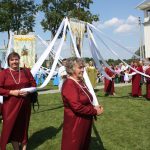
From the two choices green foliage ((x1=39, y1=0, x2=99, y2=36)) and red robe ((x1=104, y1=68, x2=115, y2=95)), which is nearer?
red robe ((x1=104, y1=68, x2=115, y2=95))

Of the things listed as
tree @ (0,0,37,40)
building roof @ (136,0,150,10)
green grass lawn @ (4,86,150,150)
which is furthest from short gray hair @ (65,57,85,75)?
building roof @ (136,0,150,10)

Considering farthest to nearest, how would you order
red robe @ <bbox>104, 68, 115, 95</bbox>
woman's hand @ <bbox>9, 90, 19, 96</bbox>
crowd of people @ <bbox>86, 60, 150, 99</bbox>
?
red robe @ <bbox>104, 68, 115, 95</bbox> < crowd of people @ <bbox>86, 60, 150, 99</bbox> < woman's hand @ <bbox>9, 90, 19, 96</bbox>

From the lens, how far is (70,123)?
470 cm

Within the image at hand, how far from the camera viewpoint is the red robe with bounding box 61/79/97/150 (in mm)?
4520

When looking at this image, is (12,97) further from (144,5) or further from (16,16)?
(144,5)

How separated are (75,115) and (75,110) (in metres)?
0.17

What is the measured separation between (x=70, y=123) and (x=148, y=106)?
26.2 feet

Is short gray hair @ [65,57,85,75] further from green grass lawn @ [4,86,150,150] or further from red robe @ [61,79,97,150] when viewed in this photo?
green grass lawn @ [4,86,150,150]

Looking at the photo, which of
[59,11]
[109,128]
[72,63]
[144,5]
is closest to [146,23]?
[144,5]

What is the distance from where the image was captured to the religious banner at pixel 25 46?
653 inches

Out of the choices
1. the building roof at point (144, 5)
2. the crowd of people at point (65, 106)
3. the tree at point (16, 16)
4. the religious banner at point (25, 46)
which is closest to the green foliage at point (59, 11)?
the tree at point (16, 16)

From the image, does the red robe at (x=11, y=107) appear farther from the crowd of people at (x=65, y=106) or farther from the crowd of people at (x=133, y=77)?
the crowd of people at (x=133, y=77)

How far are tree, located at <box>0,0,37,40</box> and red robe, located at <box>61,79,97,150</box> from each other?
28939 millimetres

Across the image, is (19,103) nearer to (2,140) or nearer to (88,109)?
(2,140)
